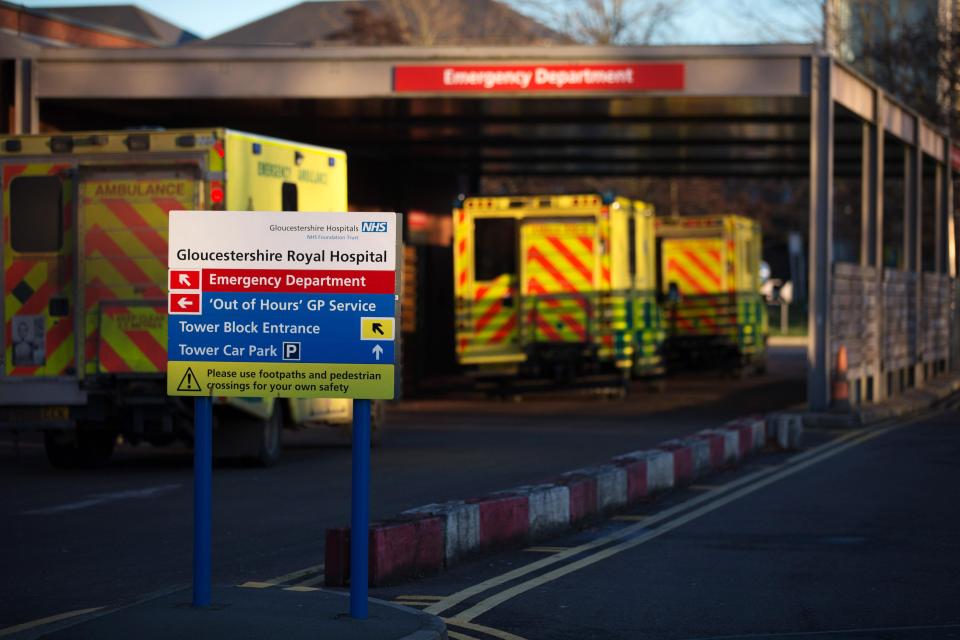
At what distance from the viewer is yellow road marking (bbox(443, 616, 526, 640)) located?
8.10m

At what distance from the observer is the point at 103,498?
45.2 feet

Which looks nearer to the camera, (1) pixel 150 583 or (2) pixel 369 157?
(1) pixel 150 583

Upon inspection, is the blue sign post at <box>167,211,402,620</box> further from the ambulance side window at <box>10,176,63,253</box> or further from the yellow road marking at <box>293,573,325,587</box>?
the ambulance side window at <box>10,176,63,253</box>

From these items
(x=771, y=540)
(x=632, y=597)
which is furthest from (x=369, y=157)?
(x=632, y=597)

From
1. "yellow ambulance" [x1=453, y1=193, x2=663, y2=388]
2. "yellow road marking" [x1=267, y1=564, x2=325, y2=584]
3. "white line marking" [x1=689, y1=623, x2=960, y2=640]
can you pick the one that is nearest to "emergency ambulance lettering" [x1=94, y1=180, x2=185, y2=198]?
"yellow road marking" [x1=267, y1=564, x2=325, y2=584]

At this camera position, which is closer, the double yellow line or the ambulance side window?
the double yellow line

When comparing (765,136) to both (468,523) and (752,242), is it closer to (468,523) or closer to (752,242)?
(752,242)

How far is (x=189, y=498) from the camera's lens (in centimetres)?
1367

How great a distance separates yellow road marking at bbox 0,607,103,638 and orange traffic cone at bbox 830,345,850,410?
14.8m

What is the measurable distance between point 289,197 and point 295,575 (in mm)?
7242

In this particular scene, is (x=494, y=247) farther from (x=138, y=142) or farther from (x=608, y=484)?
(x=608, y=484)

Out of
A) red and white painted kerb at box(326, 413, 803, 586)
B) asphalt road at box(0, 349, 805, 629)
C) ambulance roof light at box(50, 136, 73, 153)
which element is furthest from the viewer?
ambulance roof light at box(50, 136, 73, 153)

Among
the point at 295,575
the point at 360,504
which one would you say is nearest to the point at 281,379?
the point at 360,504

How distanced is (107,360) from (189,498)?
2.26 m
